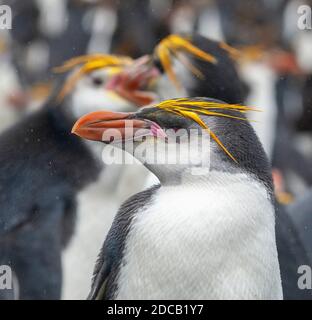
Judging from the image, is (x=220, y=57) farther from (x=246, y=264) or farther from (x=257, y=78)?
(x=257, y=78)

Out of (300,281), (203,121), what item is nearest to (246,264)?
(203,121)

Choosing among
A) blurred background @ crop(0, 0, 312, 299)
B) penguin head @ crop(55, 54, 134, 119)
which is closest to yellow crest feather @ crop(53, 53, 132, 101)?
penguin head @ crop(55, 54, 134, 119)

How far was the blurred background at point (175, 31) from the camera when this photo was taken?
4223mm

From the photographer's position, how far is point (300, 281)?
1.76 m

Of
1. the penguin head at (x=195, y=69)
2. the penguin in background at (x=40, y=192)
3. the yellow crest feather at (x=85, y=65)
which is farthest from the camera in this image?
the yellow crest feather at (x=85, y=65)

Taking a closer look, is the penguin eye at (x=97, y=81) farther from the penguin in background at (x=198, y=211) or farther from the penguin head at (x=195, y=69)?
the penguin in background at (x=198, y=211)

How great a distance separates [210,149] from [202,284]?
0.63ft

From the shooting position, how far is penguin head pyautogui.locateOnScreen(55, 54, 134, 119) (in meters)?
2.30

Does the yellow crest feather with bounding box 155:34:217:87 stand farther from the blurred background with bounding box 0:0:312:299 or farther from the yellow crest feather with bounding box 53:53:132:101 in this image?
the blurred background with bounding box 0:0:312:299

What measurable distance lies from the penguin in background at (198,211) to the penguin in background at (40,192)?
1.93 ft

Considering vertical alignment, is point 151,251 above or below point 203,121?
below

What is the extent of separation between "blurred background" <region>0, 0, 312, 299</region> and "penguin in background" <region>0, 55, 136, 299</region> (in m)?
1.77

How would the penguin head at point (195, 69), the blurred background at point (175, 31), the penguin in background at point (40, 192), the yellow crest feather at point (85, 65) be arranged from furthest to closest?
the blurred background at point (175, 31) → the yellow crest feather at point (85, 65) → the penguin head at point (195, 69) → the penguin in background at point (40, 192)

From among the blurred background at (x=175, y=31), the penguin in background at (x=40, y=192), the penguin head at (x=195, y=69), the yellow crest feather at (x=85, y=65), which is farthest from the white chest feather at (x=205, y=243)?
the blurred background at (x=175, y=31)
